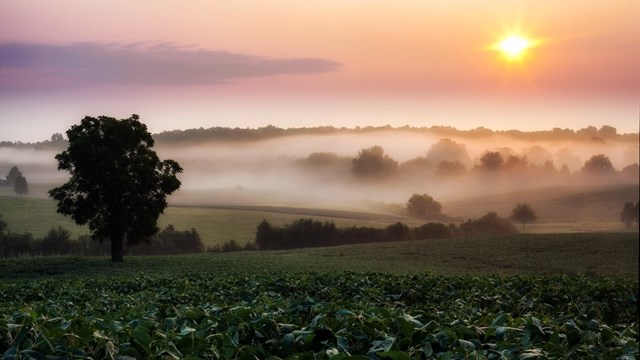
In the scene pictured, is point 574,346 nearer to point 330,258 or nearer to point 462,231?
point 330,258

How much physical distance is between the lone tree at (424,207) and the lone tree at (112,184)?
308 feet

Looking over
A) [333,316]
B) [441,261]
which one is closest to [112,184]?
[441,261]

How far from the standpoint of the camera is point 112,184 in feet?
177

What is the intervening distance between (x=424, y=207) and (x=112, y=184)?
4010 inches

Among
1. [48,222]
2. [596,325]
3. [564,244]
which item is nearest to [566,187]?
A: [564,244]

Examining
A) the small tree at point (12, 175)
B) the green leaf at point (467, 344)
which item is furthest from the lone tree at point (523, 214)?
the small tree at point (12, 175)

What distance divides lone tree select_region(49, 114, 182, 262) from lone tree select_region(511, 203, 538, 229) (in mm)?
69176

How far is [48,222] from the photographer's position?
412ft

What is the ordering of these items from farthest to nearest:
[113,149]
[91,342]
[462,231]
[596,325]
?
[462,231] → [113,149] → [596,325] → [91,342]

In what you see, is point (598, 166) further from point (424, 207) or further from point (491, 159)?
point (491, 159)

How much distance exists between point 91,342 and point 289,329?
1226mm

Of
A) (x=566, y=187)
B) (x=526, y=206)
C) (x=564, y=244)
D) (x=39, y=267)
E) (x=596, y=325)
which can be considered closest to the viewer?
(x=596, y=325)

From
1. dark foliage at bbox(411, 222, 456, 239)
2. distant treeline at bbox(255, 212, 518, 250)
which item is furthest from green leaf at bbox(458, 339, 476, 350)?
dark foliage at bbox(411, 222, 456, 239)

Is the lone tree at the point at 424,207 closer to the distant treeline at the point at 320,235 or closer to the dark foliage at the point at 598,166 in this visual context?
the dark foliage at the point at 598,166
